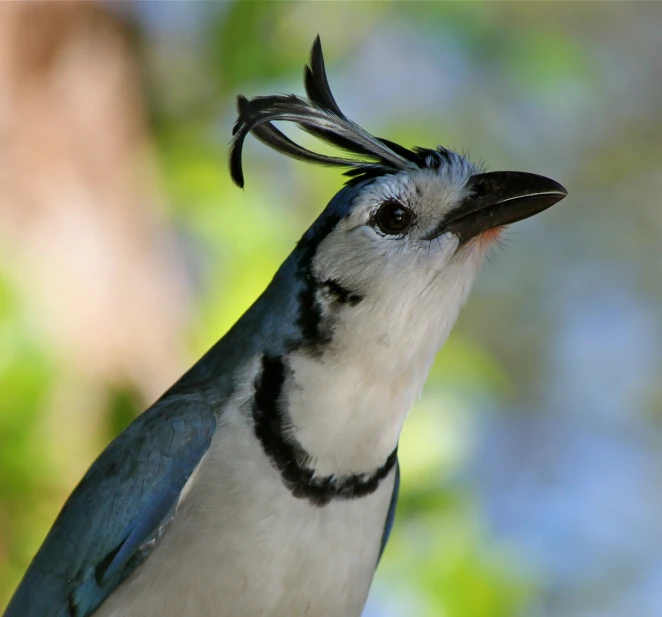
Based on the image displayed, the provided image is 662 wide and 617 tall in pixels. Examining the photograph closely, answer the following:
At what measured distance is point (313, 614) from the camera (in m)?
3.09

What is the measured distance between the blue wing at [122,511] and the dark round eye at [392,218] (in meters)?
0.79

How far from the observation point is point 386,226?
10.9ft

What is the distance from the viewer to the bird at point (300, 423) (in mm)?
3018

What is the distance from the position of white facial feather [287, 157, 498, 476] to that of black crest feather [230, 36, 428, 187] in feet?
0.36

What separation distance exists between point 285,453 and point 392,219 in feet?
2.68

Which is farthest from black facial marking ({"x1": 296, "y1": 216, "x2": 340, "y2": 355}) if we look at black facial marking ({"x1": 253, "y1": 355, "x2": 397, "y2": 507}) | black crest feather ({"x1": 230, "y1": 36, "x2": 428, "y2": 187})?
black crest feather ({"x1": 230, "y1": 36, "x2": 428, "y2": 187})

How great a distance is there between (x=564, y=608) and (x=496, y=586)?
178 inches

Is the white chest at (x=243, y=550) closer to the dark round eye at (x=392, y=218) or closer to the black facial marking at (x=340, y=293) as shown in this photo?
the black facial marking at (x=340, y=293)

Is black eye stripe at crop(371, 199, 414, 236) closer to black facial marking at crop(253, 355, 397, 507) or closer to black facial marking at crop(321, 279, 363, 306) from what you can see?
black facial marking at crop(321, 279, 363, 306)

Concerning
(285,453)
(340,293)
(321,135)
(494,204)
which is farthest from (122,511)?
(494,204)

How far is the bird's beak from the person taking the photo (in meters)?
3.27

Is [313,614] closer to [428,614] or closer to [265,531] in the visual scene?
[265,531]

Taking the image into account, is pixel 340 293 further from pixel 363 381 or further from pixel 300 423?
pixel 300 423

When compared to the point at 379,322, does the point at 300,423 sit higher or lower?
lower
